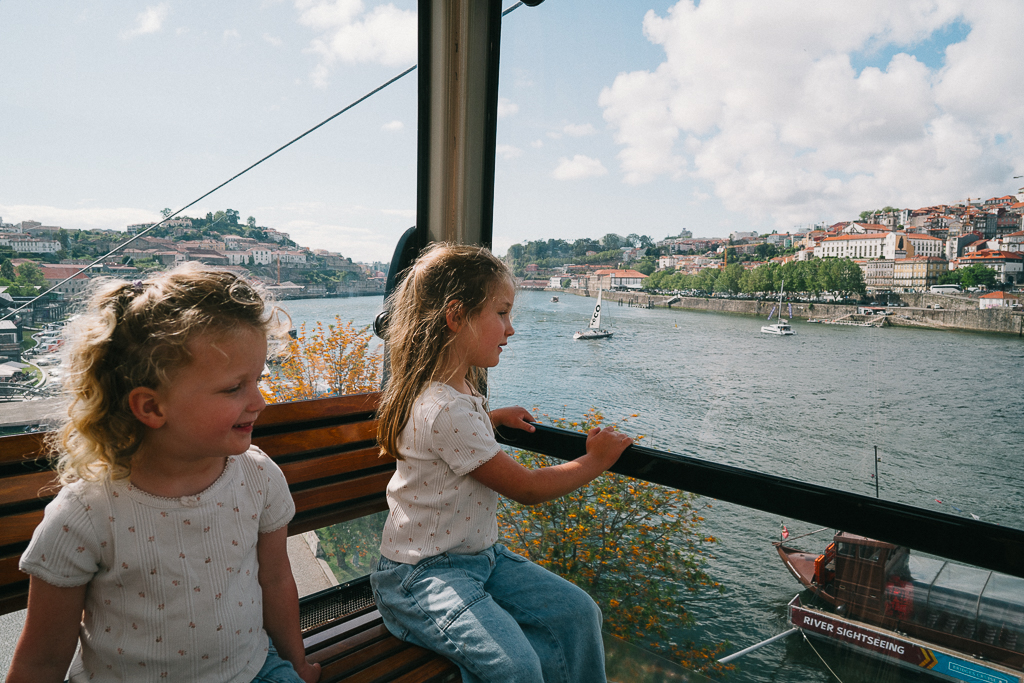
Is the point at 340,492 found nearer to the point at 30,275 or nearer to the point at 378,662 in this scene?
the point at 378,662

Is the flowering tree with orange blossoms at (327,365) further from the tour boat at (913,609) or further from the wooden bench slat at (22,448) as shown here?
the tour boat at (913,609)

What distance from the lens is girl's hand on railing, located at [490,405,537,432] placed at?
5.00 ft

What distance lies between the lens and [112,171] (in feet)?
4.69

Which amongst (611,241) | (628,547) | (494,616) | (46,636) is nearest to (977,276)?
(611,241)

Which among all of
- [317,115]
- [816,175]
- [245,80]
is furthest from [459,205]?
[816,175]

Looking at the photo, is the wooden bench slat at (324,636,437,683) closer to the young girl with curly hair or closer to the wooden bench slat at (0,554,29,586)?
the young girl with curly hair

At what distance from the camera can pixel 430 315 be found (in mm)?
1290

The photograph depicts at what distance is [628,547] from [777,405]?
0.94m

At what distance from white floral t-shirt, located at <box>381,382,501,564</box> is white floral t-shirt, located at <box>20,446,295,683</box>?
1.18 feet

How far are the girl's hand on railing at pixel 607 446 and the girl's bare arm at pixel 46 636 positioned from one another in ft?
3.07

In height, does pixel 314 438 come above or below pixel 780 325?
below

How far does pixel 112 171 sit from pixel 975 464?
7.31 feet

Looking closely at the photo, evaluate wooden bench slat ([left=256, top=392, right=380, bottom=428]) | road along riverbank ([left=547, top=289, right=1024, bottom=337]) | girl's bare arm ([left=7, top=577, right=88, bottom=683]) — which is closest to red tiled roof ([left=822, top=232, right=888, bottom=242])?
road along riverbank ([left=547, top=289, right=1024, bottom=337])

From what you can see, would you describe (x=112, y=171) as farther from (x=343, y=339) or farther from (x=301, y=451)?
(x=343, y=339)
